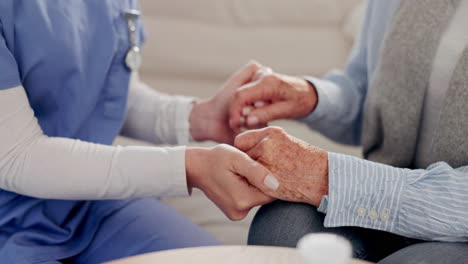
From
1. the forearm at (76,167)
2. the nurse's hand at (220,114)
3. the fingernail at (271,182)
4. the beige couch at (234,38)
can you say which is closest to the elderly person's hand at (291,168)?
the fingernail at (271,182)

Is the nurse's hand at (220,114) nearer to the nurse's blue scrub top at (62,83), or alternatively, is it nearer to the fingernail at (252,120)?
the fingernail at (252,120)

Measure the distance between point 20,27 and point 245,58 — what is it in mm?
1094

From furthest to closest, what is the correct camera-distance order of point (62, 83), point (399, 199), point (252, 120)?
point (252, 120) < point (62, 83) < point (399, 199)

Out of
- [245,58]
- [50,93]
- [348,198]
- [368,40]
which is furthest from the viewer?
[245,58]

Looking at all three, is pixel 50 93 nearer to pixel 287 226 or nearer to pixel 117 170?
pixel 117 170

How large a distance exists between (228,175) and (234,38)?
3.62 ft

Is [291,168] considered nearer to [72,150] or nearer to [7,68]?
[72,150]

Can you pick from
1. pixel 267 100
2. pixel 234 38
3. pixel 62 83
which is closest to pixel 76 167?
pixel 62 83

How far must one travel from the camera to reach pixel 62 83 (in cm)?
85

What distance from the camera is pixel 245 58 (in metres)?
1.80

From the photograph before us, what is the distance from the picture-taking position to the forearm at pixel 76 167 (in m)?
0.78

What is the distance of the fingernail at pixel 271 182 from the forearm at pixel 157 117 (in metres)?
0.38

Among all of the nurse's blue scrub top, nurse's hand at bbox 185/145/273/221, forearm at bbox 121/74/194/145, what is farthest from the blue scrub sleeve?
forearm at bbox 121/74/194/145

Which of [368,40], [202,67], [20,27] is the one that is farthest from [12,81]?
[202,67]
